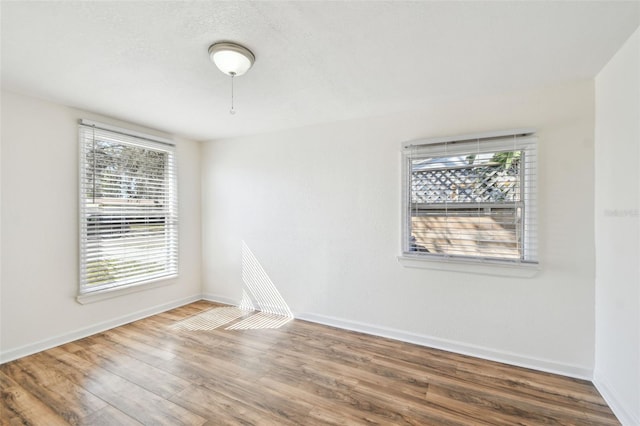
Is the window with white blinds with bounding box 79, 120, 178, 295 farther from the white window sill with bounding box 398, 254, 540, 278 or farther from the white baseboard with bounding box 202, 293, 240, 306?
the white window sill with bounding box 398, 254, 540, 278

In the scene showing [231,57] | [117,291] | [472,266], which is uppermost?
[231,57]

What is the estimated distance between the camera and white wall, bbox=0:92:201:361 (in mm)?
2490

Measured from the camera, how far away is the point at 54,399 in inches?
78.1

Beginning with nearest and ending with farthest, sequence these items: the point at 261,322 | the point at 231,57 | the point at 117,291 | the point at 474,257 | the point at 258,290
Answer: the point at 231,57 → the point at 474,257 → the point at 117,291 → the point at 261,322 → the point at 258,290

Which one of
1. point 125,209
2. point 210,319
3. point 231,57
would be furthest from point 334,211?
point 125,209

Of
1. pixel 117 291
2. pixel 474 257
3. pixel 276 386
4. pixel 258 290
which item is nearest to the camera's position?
pixel 276 386

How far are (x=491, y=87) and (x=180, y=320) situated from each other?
160 inches

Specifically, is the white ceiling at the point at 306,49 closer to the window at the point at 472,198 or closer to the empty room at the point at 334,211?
the empty room at the point at 334,211

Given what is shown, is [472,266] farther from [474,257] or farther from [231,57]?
[231,57]

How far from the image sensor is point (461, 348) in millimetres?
2656

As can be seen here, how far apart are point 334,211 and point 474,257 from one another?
4.89 ft

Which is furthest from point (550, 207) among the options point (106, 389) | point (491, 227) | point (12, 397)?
point (12, 397)

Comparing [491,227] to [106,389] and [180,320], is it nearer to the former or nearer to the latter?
[106,389]

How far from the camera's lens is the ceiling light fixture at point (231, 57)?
1781 mm
